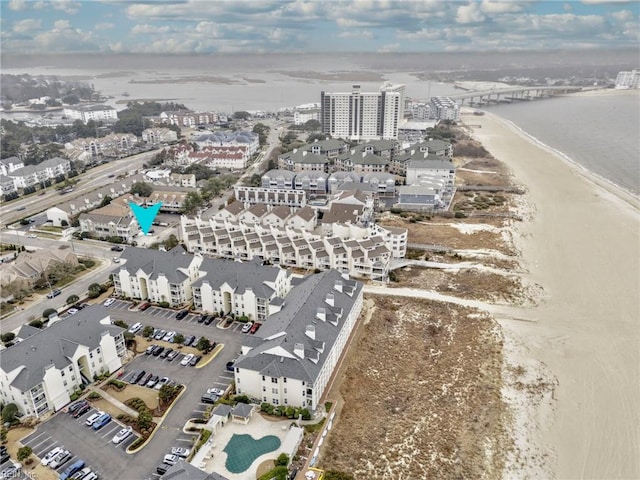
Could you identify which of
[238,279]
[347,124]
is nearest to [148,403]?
[238,279]

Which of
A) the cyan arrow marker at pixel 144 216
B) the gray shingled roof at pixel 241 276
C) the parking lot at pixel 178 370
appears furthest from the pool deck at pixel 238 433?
the cyan arrow marker at pixel 144 216

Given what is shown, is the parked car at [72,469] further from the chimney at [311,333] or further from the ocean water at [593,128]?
the ocean water at [593,128]

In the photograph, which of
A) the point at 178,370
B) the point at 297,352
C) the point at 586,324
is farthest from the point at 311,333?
the point at 586,324

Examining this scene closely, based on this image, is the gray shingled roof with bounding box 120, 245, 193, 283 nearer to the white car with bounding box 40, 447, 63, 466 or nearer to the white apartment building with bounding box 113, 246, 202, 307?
the white apartment building with bounding box 113, 246, 202, 307

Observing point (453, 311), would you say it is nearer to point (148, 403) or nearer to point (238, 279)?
point (238, 279)

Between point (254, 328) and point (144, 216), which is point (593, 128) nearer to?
point (144, 216)

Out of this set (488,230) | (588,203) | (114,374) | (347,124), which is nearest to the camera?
(114,374)
